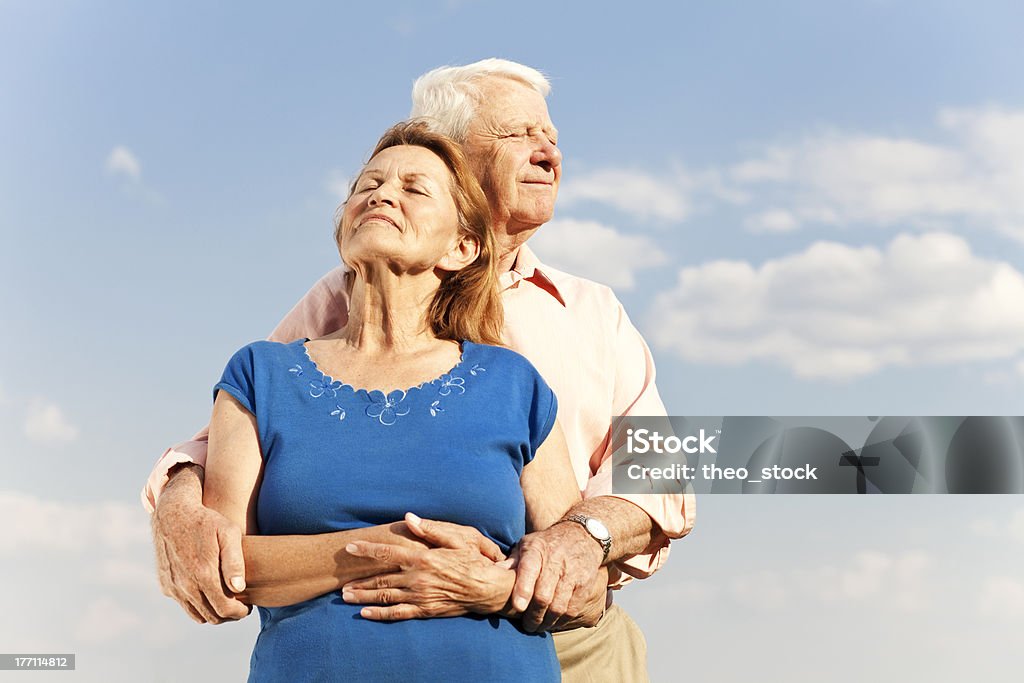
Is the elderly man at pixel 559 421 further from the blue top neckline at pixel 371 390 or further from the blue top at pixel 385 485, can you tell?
the blue top neckline at pixel 371 390

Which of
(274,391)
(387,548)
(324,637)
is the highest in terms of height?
(274,391)

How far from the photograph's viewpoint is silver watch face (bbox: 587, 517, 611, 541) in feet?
7.57

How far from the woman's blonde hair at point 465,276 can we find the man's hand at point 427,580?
1.79 ft

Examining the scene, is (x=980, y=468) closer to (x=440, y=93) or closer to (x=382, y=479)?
(x=440, y=93)

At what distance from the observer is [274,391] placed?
2260 millimetres

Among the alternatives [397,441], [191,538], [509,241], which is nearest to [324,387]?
[397,441]

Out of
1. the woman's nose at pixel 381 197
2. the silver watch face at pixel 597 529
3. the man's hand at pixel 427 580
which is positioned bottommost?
the man's hand at pixel 427 580

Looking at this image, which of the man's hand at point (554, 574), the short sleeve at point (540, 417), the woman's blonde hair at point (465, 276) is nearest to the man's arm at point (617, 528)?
the man's hand at point (554, 574)

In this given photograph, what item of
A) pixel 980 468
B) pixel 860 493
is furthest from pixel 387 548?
pixel 980 468

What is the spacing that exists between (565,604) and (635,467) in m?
0.51

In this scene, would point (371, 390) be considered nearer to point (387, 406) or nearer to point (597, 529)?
point (387, 406)

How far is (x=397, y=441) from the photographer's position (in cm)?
216

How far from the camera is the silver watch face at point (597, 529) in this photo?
2.31m

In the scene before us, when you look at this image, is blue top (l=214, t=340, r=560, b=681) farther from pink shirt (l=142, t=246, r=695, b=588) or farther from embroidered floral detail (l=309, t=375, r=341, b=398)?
pink shirt (l=142, t=246, r=695, b=588)
